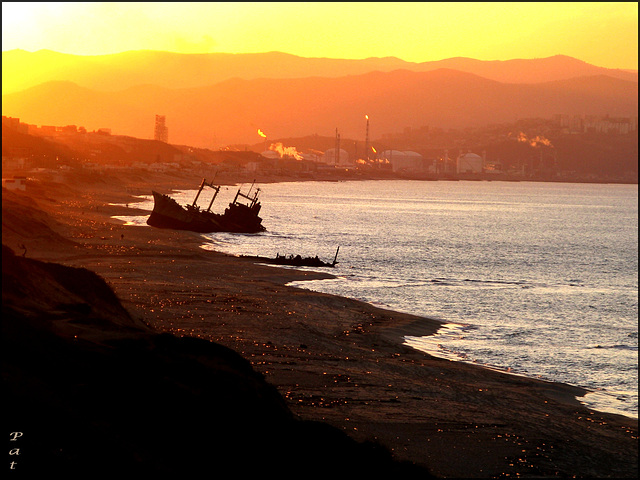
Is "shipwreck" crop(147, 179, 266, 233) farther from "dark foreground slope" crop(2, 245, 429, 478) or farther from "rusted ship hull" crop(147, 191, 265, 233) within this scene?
"dark foreground slope" crop(2, 245, 429, 478)

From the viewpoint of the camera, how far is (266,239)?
6875cm

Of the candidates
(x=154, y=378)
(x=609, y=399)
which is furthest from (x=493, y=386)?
(x=154, y=378)

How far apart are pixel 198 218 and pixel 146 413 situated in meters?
58.7

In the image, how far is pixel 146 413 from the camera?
409 inches

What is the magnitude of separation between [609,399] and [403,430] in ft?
30.9

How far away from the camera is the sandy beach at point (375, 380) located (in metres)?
14.6

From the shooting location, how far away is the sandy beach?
14594mm

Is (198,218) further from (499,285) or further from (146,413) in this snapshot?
A: (146,413)

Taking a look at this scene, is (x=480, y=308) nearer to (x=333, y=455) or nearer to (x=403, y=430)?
(x=403, y=430)

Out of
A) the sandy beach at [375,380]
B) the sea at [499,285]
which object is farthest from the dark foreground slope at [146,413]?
the sea at [499,285]

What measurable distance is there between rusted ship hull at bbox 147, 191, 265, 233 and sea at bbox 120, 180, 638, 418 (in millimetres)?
2084

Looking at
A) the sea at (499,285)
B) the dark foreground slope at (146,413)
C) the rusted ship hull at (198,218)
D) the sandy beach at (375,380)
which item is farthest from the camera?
the rusted ship hull at (198,218)

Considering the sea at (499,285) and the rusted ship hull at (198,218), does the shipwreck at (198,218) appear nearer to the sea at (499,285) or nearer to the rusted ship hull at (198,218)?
the rusted ship hull at (198,218)

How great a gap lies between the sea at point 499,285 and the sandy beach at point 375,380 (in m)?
2.39
